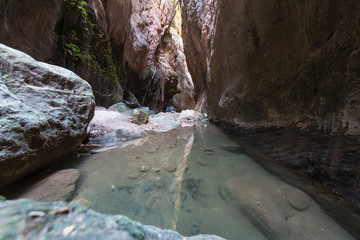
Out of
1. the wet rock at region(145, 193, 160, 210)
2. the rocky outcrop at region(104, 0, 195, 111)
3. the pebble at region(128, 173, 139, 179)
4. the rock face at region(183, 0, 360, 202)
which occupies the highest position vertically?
the rocky outcrop at region(104, 0, 195, 111)

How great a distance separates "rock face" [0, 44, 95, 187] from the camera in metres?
1.26

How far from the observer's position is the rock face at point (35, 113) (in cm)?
126

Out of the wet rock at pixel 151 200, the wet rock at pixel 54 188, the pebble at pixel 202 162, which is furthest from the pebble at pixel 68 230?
the pebble at pixel 202 162

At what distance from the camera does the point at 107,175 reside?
1690mm

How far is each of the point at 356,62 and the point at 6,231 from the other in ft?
7.28

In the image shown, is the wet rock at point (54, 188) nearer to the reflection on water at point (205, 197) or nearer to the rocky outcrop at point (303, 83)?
the reflection on water at point (205, 197)

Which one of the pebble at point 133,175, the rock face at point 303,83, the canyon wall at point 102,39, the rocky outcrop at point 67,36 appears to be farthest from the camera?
the canyon wall at point 102,39

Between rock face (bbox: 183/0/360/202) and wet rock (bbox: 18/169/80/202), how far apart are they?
2.49 m

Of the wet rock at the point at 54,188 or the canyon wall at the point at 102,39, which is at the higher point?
the canyon wall at the point at 102,39

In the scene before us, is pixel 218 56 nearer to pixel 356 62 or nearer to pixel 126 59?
pixel 356 62

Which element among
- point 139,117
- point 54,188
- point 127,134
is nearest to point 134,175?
point 54,188

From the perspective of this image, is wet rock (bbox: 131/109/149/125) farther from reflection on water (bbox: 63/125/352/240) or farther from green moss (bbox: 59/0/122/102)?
green moss (bbox: 59/0/122/102)

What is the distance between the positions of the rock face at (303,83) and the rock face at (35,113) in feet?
9.71

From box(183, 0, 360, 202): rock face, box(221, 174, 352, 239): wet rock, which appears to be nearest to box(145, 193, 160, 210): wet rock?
box(221, 174, 352, 239): wet rock
